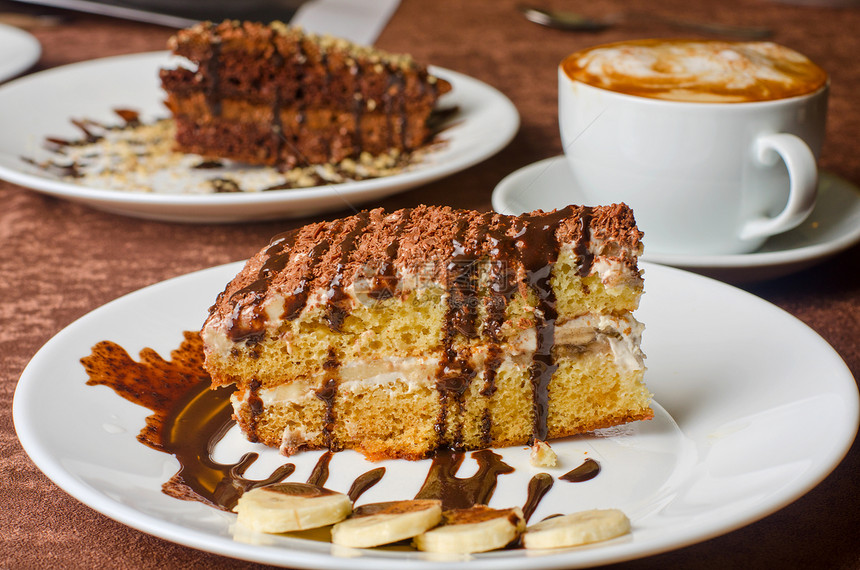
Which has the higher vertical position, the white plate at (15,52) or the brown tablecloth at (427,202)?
the white plate at (15,52)

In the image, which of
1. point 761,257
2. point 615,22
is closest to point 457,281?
point 761,257

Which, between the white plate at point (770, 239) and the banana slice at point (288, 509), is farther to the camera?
the white plate at point (770, 239)

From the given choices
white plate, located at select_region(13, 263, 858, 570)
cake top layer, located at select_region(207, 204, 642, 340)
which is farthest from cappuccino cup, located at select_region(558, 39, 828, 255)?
cake top layer, located at select_region(207, 204, 642, 340)

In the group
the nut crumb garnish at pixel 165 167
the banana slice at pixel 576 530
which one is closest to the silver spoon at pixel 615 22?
the nut crumb garnish at pixel 165 167

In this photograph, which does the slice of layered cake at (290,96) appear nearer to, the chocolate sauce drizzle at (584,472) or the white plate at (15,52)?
the white plate at (15,52)

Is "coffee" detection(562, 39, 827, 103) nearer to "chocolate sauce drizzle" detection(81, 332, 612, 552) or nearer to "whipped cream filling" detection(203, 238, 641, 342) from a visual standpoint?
"whipped cream filling" detection(203, 238, 641, 342)

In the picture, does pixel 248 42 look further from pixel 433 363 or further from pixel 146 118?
pixel 433 363
